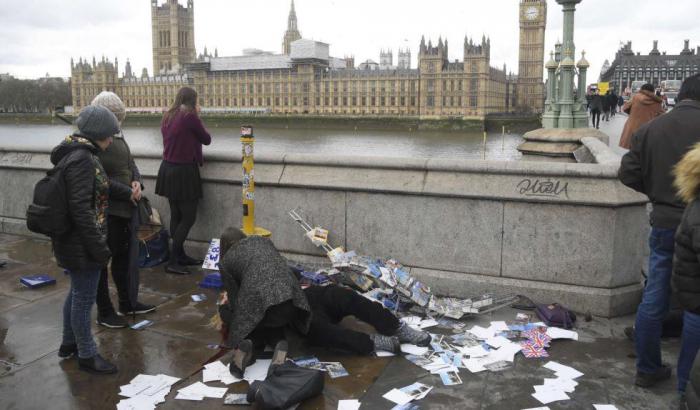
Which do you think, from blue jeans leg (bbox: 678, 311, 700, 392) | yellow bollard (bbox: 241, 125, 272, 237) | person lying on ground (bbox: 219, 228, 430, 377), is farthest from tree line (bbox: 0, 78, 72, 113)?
blue jeans leg (bbox: 678, 311, 700, 392)

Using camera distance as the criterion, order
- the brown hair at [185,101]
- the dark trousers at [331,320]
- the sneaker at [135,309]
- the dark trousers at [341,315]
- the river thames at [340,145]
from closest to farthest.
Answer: the dark trousers at [331,320] → the dark trousers at [341,315] → the sneaker at [135,309] → the brown hair at [185,101] → the river thames at [340,145]

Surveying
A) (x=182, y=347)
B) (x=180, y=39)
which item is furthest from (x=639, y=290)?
(x=180, y=39)

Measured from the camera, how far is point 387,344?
4035 mm

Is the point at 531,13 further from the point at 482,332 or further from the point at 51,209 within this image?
the point at 51,209

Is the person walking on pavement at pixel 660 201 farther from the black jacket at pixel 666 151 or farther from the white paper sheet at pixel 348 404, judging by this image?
the white paper sheet at pixel 348 404

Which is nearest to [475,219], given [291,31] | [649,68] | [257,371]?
[257,371]

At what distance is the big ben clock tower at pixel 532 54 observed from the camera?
332 ft

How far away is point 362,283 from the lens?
16.4 ft

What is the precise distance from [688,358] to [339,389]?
1.86m

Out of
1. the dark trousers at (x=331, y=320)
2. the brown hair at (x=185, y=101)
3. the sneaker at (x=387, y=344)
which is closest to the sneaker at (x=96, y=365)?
the dark trousers at (x=331, y=320)

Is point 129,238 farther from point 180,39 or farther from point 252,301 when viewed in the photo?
point 180,39

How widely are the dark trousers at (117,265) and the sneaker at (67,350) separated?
569 millimetres

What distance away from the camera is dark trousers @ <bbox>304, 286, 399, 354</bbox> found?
3998 millimetres

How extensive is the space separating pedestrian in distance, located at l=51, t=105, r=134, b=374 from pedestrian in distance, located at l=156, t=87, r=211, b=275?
6.27ft
